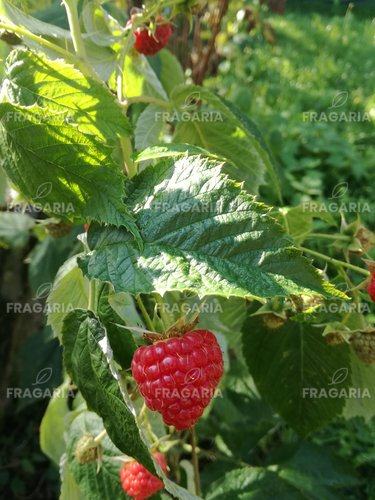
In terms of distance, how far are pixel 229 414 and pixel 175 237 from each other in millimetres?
936

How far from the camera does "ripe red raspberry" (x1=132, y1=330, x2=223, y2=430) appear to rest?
589mm

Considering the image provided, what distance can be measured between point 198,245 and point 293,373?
0.40 metres

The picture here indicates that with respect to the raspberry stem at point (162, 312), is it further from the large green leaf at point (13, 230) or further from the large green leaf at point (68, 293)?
the large green leaf at point (13, 230)

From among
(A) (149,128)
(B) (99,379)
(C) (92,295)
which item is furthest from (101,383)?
(A) (149,128)

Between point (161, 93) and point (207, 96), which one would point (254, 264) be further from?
point (161, 93)

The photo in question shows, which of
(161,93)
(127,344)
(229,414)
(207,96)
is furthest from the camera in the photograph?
(229,414)

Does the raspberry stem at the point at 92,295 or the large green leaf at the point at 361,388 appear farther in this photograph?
the large green leaf at the point at 361,388

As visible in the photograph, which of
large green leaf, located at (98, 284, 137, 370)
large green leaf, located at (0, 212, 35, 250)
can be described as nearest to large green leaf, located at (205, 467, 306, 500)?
large green leaf, located at (98, 284, 137, 370)

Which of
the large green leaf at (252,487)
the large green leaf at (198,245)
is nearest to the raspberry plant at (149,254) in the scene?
the large green leaf at (198,245)

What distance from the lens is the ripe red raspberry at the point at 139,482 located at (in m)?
Result: 0.72

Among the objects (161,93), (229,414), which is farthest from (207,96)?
(229,414)

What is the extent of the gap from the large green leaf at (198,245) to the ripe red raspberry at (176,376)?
0.31ft

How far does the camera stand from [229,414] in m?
1.42

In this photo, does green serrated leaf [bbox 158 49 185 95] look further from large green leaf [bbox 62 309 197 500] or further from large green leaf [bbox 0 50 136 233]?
large green leaf [bbox 62 309 197 500]
